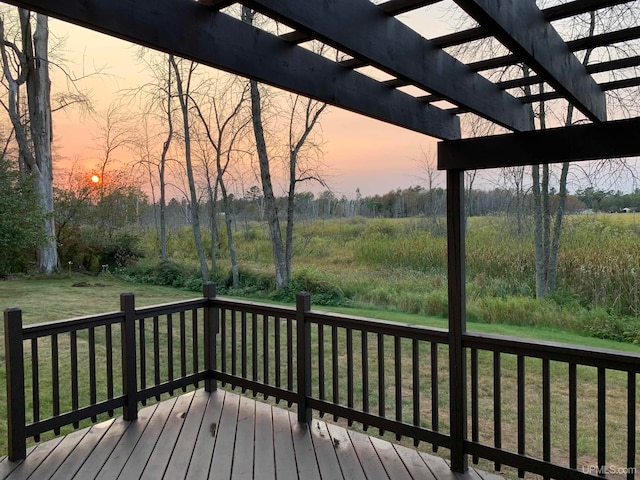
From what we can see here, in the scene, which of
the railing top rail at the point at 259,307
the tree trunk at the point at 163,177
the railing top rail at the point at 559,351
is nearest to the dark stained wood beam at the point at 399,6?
the railing top rail at the point at 559,351

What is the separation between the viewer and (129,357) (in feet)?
10.7

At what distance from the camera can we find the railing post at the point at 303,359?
10.7 feet

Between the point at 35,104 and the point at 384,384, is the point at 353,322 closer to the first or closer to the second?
the point at 384,384

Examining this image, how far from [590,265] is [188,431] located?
16.7 ft

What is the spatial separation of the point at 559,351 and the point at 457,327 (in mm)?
535

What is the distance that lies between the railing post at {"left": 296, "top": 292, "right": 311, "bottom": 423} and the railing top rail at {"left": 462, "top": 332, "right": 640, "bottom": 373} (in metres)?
1.14

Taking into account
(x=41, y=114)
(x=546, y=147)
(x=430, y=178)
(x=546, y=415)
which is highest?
(x=41, y=114)

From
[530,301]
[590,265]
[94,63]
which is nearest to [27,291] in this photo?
[94,63]

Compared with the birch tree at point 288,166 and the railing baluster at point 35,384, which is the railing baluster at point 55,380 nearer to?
the railing baluster at point 35,384

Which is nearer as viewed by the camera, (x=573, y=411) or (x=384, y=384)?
(x=573, y=411)

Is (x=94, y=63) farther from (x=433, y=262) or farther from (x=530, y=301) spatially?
(x=530, y=301)

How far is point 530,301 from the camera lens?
6023 mm

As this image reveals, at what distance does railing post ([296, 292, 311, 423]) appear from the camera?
3268 millimetres

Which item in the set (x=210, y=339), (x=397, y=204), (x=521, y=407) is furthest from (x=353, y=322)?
(x=397, y=204)
